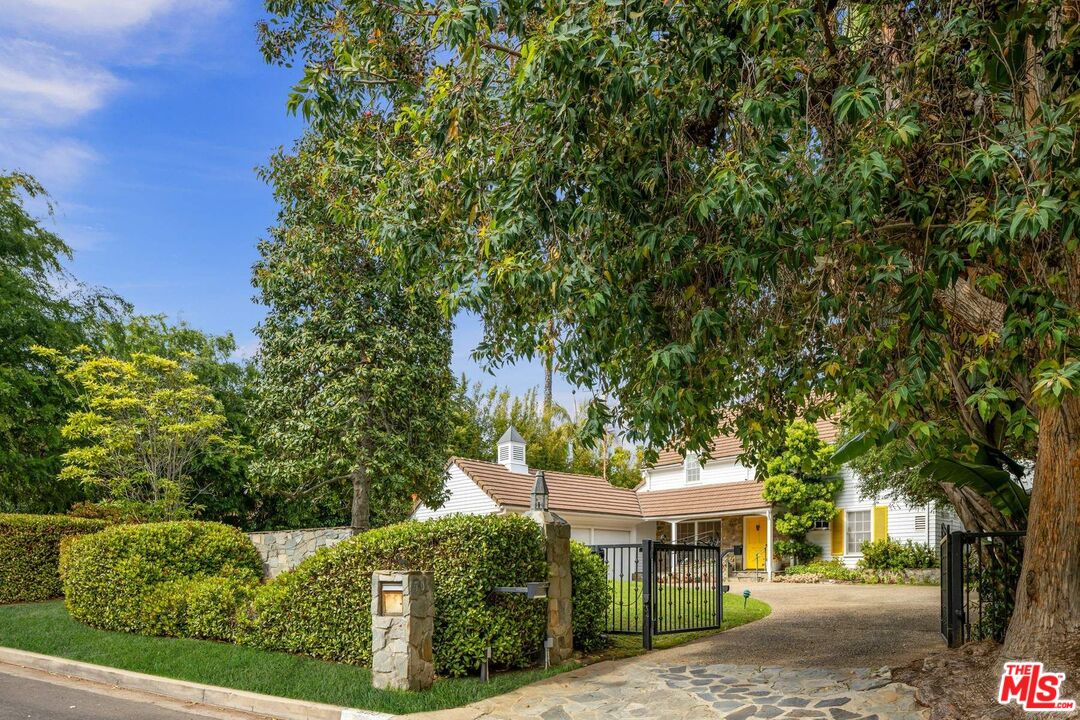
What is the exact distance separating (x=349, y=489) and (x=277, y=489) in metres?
2.07

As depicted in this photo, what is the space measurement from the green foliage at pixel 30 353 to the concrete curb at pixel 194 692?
1233cm

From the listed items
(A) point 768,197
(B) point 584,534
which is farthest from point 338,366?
(B) point 584,534

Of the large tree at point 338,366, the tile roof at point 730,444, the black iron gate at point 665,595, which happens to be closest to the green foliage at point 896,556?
the tile roof at point 730,444

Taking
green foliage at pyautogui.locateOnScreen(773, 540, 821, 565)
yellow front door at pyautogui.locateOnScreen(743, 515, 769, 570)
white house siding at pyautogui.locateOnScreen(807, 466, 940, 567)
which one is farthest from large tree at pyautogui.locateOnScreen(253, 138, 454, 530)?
yellow front door at pyautogui.locateOnScreen(743, 515, 769, 570)

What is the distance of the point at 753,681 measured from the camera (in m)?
9.76

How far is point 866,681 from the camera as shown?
927cm

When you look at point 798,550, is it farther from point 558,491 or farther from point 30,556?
point 30,556

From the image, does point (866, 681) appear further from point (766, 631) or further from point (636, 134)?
point (636, 134)

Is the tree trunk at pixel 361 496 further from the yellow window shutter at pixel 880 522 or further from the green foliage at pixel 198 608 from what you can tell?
the yellow window shutter at pixel 880 522

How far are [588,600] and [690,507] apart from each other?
21346mm

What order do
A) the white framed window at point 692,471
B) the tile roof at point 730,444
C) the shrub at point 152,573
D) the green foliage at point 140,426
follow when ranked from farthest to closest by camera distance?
the white framed window at point 692,471
the tile roof at point 730,444
the green foliage at point 140,426
the shrub at point 152,573

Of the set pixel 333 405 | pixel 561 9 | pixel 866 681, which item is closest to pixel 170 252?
pixel 333 405

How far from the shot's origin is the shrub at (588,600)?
12.1 meters

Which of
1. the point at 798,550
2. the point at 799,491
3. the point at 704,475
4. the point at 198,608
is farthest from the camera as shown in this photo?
the point at 704,475
